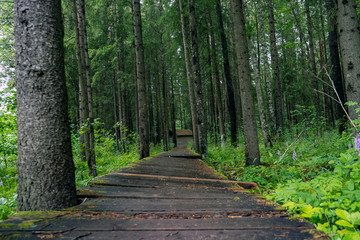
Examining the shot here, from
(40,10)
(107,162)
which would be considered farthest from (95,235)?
(107,162)

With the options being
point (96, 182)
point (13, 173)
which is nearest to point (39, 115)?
point (96, 182)

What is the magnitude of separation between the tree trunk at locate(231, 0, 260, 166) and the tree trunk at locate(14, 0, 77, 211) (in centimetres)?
456

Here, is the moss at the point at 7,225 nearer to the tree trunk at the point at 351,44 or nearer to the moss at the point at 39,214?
the moss at the point at 39,214

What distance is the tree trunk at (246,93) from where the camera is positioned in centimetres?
559

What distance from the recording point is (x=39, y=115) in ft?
6.89

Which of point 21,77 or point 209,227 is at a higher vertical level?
point 21,77

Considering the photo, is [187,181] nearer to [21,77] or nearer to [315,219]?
[315,219]

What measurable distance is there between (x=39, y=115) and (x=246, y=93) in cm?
487

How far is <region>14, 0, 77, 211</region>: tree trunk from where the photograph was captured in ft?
6.70

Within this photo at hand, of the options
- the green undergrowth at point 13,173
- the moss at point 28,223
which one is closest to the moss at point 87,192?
the moss at point 28,223

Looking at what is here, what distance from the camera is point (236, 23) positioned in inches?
225

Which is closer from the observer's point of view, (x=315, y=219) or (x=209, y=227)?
(x=209, y=227)

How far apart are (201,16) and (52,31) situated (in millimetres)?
14440

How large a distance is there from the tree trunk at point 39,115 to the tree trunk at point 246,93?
4563 mm
